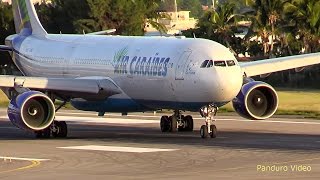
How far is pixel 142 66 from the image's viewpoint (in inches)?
1564

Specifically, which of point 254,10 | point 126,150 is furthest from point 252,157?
point 254,10

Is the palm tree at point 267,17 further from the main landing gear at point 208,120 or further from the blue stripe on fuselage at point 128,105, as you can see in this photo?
the main landing gear at point 208,120

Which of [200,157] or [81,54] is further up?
[81,54]

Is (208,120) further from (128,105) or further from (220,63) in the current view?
(128,105)

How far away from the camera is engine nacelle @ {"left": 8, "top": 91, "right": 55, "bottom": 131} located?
37.1 metres

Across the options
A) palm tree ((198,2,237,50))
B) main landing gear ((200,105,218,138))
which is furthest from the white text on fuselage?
palm tree ((198,2,237,50))

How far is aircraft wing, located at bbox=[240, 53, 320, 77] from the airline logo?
408cm

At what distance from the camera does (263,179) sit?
950 inches

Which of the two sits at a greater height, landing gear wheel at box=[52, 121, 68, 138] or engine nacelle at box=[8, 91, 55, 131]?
engine nacelle at box=[8, 91, 55, 131]

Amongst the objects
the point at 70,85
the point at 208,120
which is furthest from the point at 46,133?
the point at 208,120

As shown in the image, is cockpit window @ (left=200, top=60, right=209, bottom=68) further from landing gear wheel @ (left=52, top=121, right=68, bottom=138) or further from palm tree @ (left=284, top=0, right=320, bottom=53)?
palm tree @ (left=284, top=0, right=320, bottom=53)

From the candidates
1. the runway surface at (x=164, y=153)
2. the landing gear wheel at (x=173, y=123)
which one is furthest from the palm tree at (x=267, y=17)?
the landing gear wheel at (x=173, y=123)

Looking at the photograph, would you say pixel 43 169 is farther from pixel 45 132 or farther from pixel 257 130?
pixel 257 130

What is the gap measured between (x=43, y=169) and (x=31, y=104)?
10.4m
